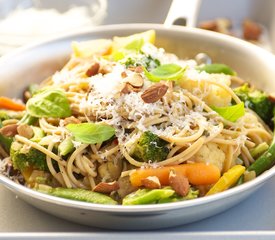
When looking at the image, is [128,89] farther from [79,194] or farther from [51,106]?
[79,194]

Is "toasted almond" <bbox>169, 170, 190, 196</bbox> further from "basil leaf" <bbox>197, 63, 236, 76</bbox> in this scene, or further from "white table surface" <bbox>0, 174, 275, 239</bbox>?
"basil leaf" <bbox>197, 63, 236, 76</bbox>

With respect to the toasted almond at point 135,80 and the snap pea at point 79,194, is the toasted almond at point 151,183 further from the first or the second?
the toasted almond at point 135,80

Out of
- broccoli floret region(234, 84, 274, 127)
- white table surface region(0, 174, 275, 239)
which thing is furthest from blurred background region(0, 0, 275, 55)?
white table surface region(0, 174, 275, 239)

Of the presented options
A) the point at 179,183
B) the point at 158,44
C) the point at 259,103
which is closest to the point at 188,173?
the point at 179,183

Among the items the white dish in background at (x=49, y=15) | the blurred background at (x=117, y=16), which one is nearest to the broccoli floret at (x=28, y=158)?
the blurred background at (x=117, y=16)

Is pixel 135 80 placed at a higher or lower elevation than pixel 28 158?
higher

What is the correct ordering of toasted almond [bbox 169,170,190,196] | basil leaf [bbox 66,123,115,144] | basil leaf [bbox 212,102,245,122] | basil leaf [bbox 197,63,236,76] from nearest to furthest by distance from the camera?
1. toasted almond [bbox 169,170,190,196]
2. basil leaf [bbox 66,123,115,144]
3. basil leaf [bbox 212,102,245,122]
4. basil leaf [bbox 197,63,236,76]
